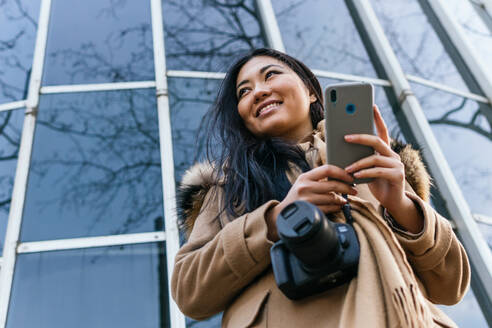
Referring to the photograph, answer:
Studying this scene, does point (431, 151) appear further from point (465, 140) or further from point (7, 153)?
point (7, 153)

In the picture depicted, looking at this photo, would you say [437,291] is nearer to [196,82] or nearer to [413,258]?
[413,258]

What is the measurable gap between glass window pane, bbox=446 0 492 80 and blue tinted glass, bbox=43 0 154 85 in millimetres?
3289

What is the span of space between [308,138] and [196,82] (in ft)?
7.72

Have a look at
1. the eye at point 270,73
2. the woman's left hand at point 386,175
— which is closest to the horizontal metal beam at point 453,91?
the eye at point 270,73

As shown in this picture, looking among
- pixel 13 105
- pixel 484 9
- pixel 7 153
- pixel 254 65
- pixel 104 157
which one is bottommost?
pixel 254 65

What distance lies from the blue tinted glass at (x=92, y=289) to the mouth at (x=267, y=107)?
5.17 ft

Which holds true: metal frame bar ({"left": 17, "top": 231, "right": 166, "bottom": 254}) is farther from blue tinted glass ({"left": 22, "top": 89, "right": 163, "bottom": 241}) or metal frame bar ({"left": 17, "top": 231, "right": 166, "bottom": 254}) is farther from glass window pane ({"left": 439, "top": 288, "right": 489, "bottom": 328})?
glass window pane ({"left": 439, "top": 288, "right": 489, "bottom": 328})

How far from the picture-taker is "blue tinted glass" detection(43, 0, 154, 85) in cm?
393

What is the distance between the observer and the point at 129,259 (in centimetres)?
310

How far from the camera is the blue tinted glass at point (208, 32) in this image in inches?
162

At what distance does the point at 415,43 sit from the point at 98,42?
300 centimetres

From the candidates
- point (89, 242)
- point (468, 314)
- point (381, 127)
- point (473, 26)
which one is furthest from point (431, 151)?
point (381, 127)

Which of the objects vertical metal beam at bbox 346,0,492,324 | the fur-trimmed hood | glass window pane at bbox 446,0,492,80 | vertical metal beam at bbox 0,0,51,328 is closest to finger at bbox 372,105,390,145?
the fur-trimmed hood

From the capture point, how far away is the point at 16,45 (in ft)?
13.5
